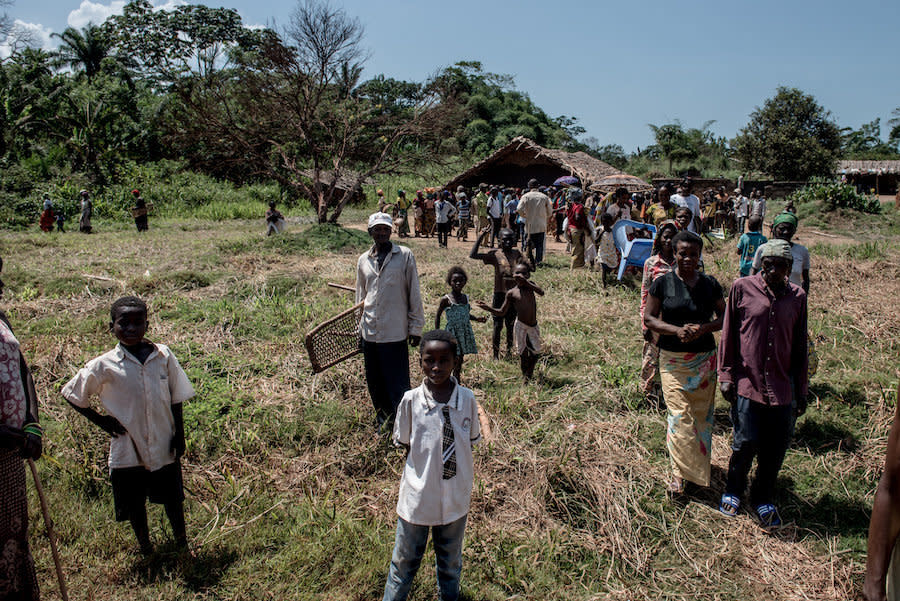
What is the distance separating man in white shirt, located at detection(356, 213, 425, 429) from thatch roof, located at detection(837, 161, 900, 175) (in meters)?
34.1

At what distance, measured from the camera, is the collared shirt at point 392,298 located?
165 inches

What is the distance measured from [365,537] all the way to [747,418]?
2291 mm

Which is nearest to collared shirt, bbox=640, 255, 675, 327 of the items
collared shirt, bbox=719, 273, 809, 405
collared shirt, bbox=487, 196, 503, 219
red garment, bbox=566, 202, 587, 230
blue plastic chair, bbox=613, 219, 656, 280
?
collared shirt, bbox=719, 273, 809, 405

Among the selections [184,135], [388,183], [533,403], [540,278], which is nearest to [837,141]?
[388,183]

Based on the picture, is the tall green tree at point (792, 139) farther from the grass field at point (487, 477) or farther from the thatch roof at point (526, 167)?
the grass field at point (487, 477)

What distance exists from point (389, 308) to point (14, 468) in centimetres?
233

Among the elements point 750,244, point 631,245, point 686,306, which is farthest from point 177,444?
point 631,245

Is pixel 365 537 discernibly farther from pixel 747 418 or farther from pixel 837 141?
pixel 837 141

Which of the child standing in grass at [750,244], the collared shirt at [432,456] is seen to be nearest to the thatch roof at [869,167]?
the child standing in grass at [750,244]

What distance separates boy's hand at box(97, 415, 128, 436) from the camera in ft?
9.45

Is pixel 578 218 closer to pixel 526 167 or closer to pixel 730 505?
pixel 730 505

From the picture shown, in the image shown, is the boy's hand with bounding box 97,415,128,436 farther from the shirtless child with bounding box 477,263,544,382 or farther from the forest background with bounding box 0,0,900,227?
the forest background with bounding box 0,0,900,227

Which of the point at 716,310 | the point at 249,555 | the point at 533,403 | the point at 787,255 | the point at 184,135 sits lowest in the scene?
the point at 249,555

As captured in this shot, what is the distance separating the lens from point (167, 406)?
10.0ft
